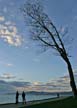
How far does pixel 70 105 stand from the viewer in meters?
29.5

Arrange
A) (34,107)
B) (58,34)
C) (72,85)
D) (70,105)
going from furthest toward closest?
(58,34), (72,85), (34,107), (70,105)

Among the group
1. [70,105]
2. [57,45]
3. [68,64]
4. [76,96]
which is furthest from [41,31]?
[70,105]

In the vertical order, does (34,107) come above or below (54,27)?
below

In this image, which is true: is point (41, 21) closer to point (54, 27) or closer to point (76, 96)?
point (54, 27)

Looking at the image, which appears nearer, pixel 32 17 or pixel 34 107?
pixel 34 107

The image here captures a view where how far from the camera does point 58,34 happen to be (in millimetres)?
Answer: 39125

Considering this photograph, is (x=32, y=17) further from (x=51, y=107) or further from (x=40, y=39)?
(x=51, y=107)

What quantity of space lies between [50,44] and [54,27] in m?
2.33

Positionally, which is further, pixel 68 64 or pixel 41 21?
pixel 41 21

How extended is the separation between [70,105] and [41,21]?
14.7 m

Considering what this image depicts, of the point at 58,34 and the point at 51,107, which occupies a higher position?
the point at 58,34

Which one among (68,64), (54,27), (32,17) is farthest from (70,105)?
(32,17)

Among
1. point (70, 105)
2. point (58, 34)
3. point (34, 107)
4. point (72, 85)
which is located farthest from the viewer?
point (58, 34)

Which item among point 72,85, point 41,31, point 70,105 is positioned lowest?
point 70,105
